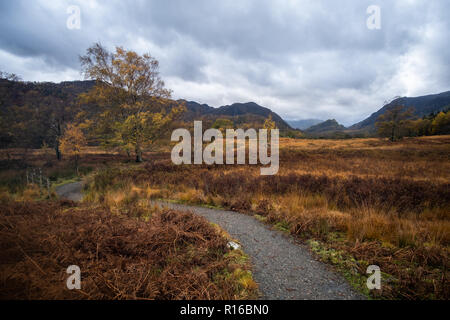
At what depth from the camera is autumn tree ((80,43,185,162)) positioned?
1727 centimetres

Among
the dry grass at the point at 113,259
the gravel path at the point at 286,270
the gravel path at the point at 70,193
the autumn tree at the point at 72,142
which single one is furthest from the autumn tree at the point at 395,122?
the autumn tree at the point at 72,142

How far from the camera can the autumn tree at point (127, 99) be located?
56.6 ft

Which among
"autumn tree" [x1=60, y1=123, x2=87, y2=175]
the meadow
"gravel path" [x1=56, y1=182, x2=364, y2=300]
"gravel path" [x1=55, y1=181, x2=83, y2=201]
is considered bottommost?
"gravel path" [x1=55, y1=181, x2=83, y2=201]

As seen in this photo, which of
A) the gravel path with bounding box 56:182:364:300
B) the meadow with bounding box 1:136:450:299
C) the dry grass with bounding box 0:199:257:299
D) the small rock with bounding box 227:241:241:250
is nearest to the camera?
the dry grass with bounding box 0:199:257:299

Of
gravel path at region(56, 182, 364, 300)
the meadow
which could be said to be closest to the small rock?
gravel path at region(56, 182, 364, 300)

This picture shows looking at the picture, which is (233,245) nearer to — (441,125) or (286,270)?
(286,270)

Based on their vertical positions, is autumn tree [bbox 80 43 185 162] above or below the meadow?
above

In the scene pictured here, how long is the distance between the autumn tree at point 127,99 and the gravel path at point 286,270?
16328 mm

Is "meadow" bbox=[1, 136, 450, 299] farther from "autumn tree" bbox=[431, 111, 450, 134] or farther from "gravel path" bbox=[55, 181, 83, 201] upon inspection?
"autumn tree" bbox=[431, 111, 450, 134]

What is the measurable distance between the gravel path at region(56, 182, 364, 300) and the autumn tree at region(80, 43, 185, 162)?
53.6 ft

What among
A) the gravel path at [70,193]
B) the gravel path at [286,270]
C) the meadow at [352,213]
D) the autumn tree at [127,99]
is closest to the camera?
the gravel path at [286,270]

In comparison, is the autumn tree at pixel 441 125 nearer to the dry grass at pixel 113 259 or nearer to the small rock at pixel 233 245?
the small rock at pixel 233 245

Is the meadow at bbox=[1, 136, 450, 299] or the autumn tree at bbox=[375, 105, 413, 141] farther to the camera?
the autumn tree at bbox=[375, 105, 413, 141]

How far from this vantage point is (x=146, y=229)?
13.1ft
